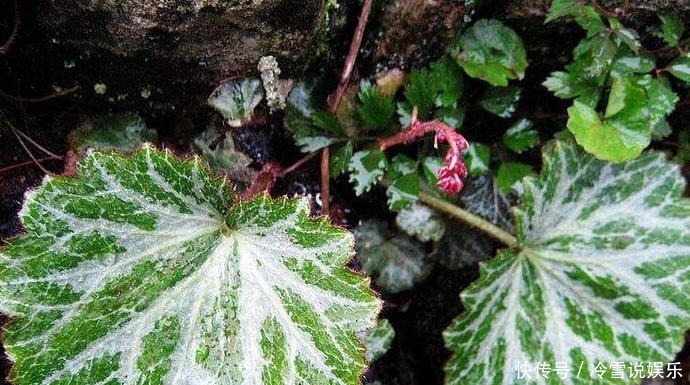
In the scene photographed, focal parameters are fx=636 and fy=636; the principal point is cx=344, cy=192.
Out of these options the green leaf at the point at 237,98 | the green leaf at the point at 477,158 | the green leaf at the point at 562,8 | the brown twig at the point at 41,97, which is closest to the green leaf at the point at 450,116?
the green leaf at the point at 477,158

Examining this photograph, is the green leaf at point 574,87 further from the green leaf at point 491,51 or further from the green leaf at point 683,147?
the green leaf at point 683,147

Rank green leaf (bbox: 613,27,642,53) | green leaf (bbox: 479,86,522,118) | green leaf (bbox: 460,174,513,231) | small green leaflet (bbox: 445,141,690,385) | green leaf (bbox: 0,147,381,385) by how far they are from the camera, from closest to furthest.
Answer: green leaf (bbox: 0,147,381,385) → green leaf (bbox: 613,27,642,53) → small green leaflet (bbox: 445,141,690,385) → green leaf (bbox: 479,86,522,118) → green leaf (bbox: 460,174,513,231)

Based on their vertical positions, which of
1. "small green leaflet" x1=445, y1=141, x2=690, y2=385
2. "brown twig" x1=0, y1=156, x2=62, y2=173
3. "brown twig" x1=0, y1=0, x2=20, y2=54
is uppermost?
"brown twig" x1=0, y1=0, x2=20, y2=54

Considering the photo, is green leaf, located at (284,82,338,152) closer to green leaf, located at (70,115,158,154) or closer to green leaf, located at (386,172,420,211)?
green leaf, located at (386,172,420,211)

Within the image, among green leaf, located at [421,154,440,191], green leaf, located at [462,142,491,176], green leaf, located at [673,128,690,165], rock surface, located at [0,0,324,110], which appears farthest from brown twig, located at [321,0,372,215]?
green leaf, located at [673,128,690,165]

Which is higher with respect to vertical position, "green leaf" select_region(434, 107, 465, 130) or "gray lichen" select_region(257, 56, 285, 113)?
"gray lichen" select_region(257, 56, 285, 113)

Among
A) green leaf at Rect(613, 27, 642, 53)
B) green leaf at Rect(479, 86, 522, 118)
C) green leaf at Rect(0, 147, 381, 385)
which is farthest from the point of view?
green leaf at Rect(479, 86, 522, 118)

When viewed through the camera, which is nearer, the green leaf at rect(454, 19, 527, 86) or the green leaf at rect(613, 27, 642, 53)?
the green leaf at rect(613, 27, 642, 53)
